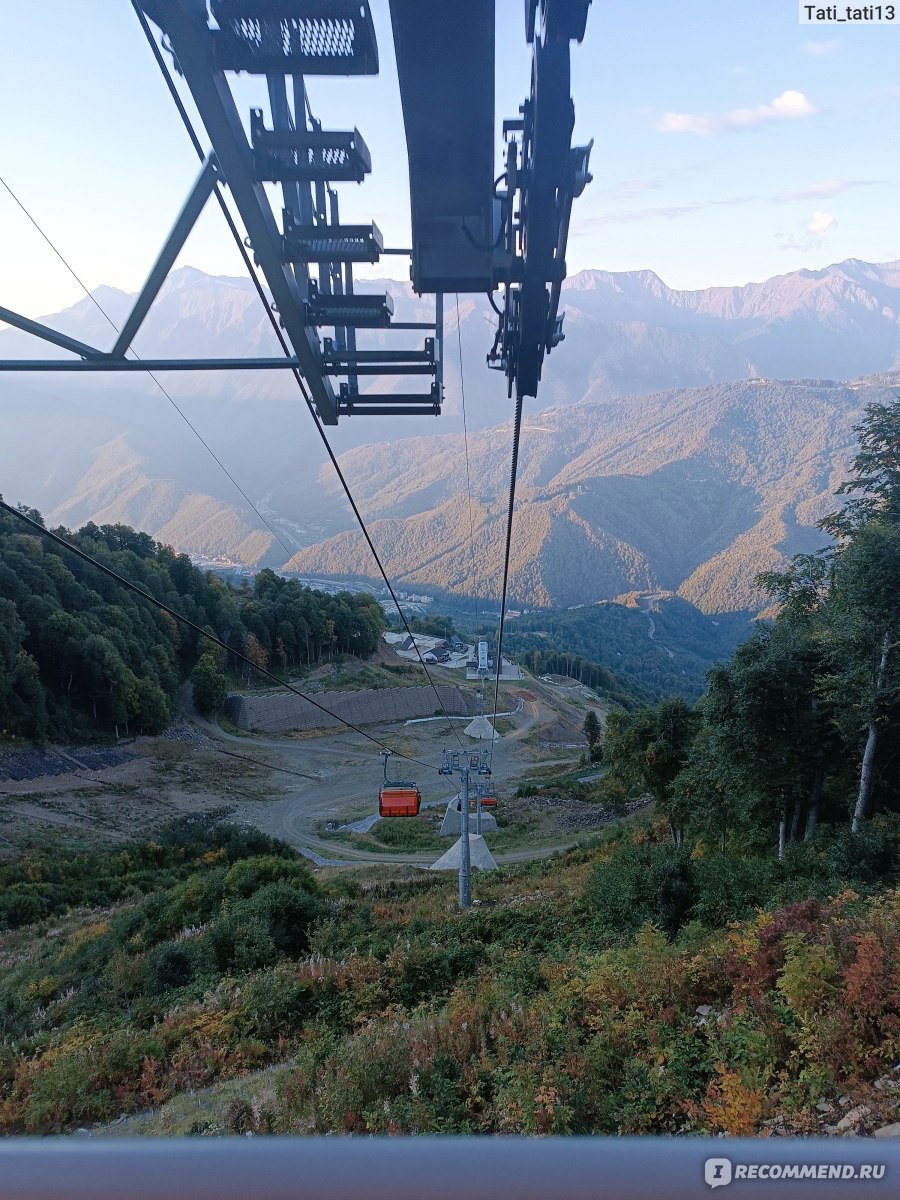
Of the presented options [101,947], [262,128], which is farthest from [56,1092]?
[262,128]

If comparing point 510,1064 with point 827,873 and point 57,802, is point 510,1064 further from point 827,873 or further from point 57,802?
point 57,802

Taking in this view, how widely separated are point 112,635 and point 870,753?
39759mm

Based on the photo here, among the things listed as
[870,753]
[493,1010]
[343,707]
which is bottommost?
[343,707]

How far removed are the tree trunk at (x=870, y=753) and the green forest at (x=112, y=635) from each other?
1121 inches

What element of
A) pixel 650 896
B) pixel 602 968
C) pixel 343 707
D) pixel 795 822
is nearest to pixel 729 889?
pixel 650 896

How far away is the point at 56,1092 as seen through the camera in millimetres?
6383

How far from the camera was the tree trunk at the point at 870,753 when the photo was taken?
9953 mm

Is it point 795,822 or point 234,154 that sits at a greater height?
point 234,154

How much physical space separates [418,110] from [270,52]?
67 cm

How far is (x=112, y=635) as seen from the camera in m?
40.3

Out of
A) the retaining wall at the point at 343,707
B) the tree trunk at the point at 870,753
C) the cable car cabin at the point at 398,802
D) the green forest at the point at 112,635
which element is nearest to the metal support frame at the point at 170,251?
the tree trunk at the point at 870,753

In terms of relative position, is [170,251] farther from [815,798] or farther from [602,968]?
[815,798]

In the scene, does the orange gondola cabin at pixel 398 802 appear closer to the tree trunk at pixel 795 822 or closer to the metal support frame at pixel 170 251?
the tree trunk at pixel 795 822

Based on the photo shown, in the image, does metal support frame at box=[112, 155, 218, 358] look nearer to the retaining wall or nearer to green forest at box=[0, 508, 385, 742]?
green forest at box=[0, 508, 385, 742]
